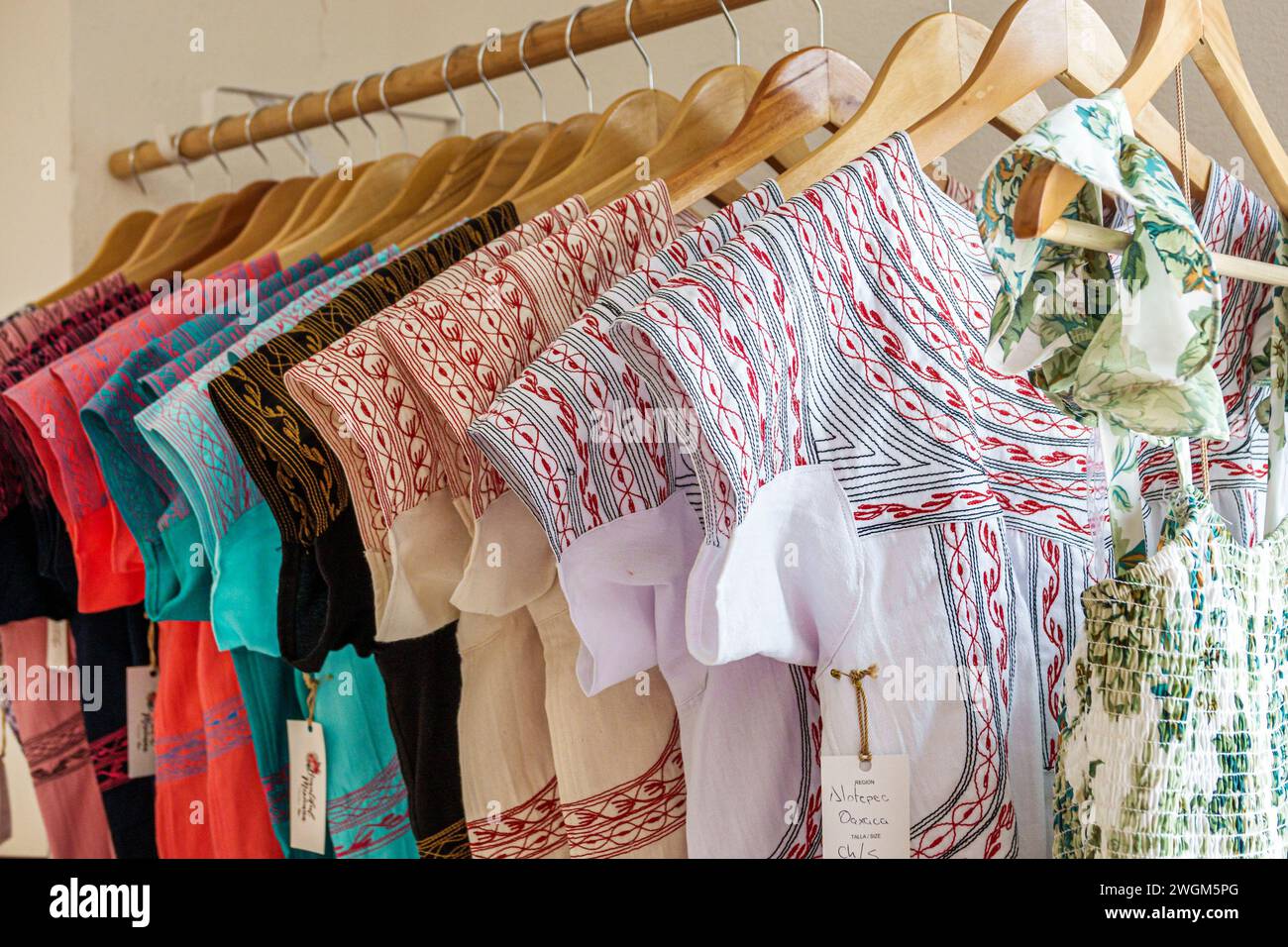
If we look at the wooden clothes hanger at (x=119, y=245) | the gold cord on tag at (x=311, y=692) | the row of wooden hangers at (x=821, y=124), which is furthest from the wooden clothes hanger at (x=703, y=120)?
the wooden clothes hanger at (x=119, y=245)

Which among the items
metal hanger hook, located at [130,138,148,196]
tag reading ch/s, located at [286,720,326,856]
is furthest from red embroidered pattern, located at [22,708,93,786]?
metal hanger hook, located at [130,138,148,196]

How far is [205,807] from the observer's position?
41.4 inches

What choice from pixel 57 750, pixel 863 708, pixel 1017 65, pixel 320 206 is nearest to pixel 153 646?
pixel 57 750

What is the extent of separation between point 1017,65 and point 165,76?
147cm

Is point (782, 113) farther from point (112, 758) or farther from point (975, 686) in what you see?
point (112, 758)

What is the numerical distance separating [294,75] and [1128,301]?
175 centimetres

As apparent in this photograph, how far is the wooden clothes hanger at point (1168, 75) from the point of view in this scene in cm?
55

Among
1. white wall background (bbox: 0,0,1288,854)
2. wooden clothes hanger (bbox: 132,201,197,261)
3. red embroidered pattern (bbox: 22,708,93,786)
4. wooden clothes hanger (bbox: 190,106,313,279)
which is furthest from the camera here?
white wall background (bbox: 0,0,1288,854)

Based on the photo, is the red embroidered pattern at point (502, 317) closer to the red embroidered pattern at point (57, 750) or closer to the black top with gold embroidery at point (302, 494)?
the black top with gold embroidery at point (302, 494)

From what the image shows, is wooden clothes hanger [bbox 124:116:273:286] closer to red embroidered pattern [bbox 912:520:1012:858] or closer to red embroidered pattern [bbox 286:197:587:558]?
red embroidered pattern [bbox 286:197:587:558]

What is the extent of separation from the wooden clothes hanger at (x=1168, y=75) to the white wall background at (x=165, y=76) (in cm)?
74

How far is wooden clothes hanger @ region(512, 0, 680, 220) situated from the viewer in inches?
38.2
